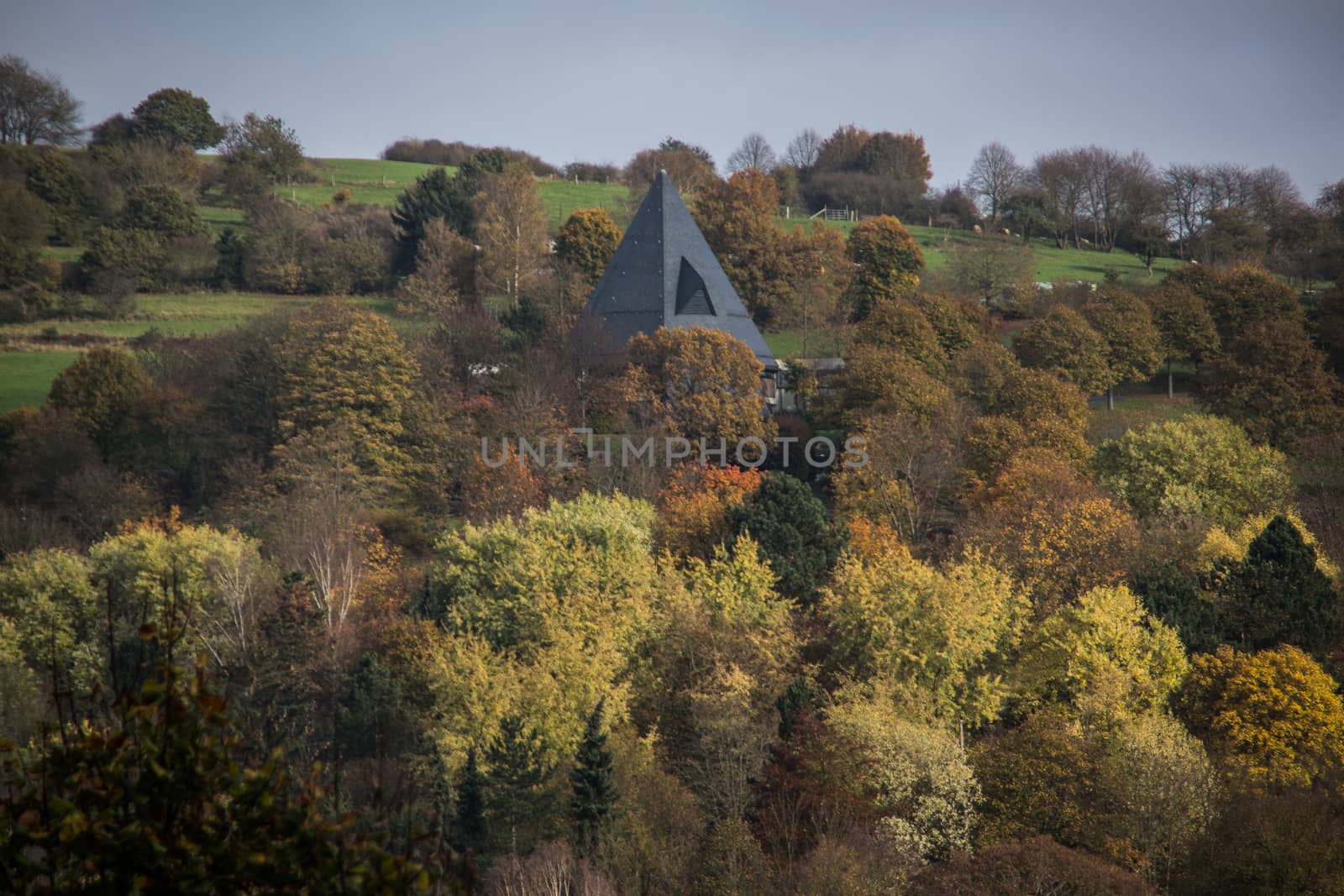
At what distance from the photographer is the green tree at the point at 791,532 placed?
37.3 m

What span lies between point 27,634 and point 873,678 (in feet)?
82.7

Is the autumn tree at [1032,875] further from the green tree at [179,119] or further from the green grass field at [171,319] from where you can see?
the green tree at [179,119]

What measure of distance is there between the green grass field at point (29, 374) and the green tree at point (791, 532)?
34.7m

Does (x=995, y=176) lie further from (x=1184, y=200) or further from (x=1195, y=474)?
(x=1195, y=474)

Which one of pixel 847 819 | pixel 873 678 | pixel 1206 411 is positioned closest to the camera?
pixel 847 819

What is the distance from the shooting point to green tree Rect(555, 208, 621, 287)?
74.9 meters

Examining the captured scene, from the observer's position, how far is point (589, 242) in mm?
75625

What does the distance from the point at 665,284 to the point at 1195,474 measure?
25.4 m

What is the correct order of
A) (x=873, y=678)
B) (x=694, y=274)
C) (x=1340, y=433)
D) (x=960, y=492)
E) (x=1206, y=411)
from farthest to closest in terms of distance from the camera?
(x=694, y=274)
(x=1206, y=411)
(x=1340, y=433)
(x=960, y=492)
(x=873, y=678)

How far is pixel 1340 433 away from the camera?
50.1m

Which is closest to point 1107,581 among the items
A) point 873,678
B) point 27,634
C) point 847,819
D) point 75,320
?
point 873,678

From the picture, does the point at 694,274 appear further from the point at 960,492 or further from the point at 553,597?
the point at 553,597

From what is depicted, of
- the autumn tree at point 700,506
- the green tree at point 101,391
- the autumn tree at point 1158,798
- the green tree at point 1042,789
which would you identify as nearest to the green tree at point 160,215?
the green tree at point 101,391

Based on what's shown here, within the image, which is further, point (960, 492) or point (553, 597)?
point (960, 492)
